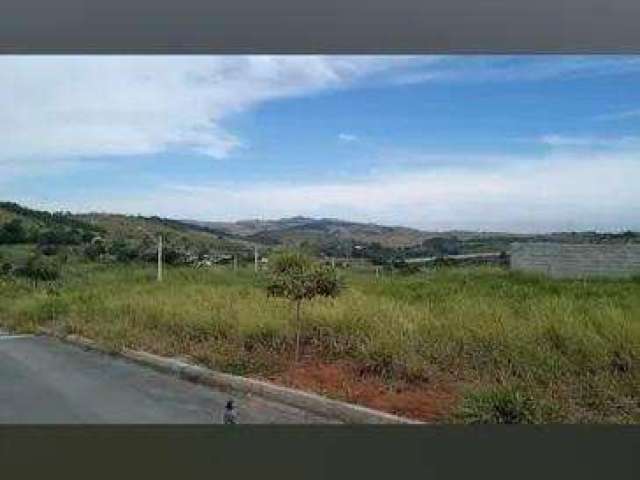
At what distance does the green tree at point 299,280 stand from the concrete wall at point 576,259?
126 centimetres

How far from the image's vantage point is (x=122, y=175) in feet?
23.4

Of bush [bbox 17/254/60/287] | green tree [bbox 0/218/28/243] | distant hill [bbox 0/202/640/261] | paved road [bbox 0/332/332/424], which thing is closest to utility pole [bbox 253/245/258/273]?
distant hill [bbox 0/202/640/261]

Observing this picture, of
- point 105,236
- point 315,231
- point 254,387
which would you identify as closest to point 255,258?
point 315,231

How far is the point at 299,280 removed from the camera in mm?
7145

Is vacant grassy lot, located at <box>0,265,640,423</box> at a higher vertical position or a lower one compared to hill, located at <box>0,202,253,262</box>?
lower

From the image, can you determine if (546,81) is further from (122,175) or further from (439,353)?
(122,175)

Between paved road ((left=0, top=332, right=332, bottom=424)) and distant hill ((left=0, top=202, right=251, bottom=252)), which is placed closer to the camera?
paved road ((left=0, top=332, right=332, bottom=424))

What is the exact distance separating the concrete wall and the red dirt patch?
1.02 meters

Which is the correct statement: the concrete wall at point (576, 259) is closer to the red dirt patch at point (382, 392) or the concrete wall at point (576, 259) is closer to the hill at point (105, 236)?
the red dirt patch at point (382, 392)

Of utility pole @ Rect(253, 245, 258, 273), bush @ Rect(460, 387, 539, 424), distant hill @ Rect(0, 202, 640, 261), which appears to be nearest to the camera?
bush @ Rect(460, 387, 539, 424)

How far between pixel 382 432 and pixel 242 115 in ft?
7.75

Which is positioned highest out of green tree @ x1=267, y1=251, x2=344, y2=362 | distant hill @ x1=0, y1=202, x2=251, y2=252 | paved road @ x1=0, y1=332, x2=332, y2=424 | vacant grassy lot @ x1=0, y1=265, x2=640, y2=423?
distant hill @ x1=0, y1=202, x2=251, y2=252

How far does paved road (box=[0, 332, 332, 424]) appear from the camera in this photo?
6883 millimetres

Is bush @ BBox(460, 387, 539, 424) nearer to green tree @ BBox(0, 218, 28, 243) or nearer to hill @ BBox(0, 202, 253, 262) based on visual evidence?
hill @ BBox(0, 202, 253, 262)
